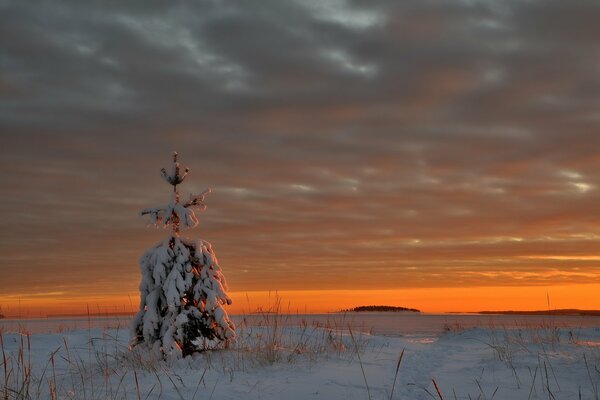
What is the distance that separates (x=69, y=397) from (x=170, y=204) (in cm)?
565

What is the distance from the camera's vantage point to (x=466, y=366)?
873cm

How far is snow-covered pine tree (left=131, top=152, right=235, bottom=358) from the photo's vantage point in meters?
11.2

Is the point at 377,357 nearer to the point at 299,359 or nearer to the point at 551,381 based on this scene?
the point at 299,359

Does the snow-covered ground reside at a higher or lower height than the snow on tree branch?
lower

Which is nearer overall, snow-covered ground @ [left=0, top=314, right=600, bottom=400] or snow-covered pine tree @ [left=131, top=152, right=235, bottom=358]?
snow-covered ground @ [left=0, top=314, right=600, bottom=400]

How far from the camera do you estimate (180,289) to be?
36.9 ft

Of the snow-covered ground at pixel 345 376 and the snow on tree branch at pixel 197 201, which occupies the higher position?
the snow on tree branch at pixel 197 201

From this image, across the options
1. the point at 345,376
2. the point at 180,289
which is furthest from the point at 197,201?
the point at 345,376

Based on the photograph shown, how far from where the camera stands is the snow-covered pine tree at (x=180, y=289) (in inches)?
443

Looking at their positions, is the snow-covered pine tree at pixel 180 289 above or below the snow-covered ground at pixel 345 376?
above

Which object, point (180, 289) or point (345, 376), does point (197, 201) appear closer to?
point (180, 289)

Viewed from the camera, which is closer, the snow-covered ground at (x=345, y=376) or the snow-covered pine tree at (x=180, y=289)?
the snow-covered ground at (x=345, y=376)

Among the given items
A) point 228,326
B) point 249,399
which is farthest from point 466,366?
point 228,326

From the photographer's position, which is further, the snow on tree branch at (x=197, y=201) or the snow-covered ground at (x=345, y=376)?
the snow on tree branch at (x=197, y=201)
